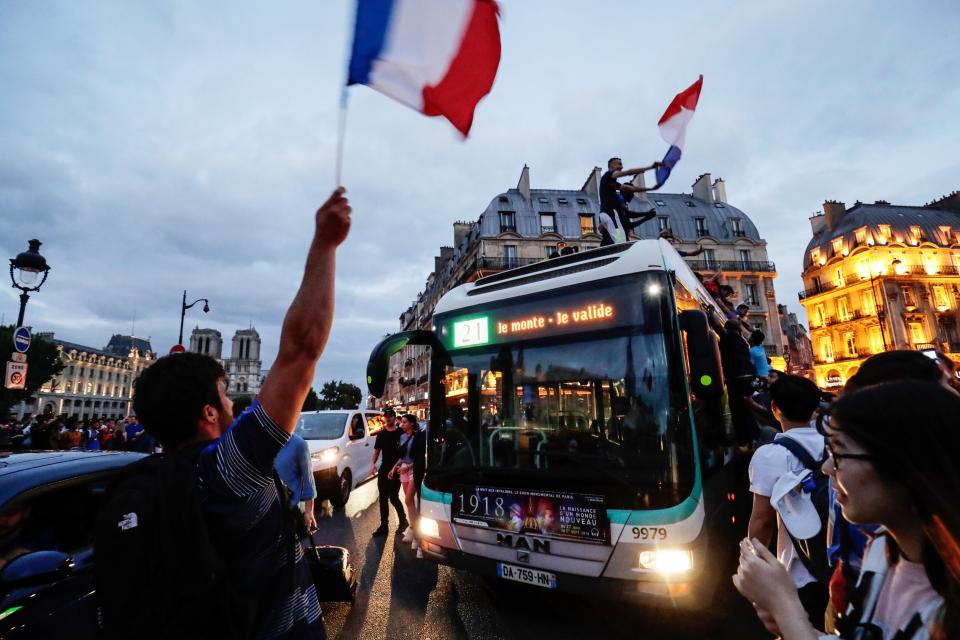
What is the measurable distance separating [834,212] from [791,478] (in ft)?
198

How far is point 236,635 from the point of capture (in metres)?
1.29

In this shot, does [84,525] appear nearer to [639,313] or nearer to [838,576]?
[838,576]

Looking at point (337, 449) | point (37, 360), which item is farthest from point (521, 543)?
point (37, 360)

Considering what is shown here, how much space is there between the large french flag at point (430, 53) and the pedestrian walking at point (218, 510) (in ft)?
3.24

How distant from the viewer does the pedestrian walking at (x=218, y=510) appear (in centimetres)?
121

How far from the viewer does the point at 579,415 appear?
4.19m

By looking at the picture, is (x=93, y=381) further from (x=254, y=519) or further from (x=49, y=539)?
(x=254, y=519)

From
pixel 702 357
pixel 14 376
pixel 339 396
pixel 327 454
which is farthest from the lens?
pixel 339 396

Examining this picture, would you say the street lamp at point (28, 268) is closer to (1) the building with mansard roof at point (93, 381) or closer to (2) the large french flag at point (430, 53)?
(2) the large french flag at point (430, 53)

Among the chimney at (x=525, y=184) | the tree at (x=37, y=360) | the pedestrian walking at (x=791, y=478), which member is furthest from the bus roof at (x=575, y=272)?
the tree at (x=37, y=360)

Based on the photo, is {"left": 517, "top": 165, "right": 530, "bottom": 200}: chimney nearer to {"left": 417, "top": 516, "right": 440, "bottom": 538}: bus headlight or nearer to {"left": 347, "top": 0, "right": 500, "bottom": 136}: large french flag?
{"left": 417, "top": 516, "right": 440, "bottom": 538}: bus headlight

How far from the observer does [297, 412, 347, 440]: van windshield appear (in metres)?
9.90

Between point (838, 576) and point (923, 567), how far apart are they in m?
0.42

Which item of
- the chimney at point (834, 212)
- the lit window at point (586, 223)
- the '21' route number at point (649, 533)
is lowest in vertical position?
the '21' route number at point (649, 533)
